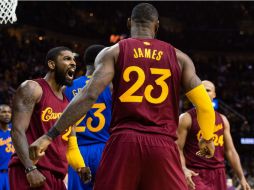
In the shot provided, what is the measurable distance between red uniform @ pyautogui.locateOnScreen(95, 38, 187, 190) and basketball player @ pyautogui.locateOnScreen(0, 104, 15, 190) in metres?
5.38

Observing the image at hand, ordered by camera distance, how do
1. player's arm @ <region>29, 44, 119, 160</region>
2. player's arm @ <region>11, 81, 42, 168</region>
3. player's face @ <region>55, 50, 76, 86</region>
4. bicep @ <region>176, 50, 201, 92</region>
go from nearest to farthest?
player's arm @ <region>29, 44, 119, 160</region> → bicep @ <region>176, 50, 201, 92</region> → player's arm @ <region>11, 81, 42, 168</region> → player's face @ <region>55, 50, 76, 86</region>

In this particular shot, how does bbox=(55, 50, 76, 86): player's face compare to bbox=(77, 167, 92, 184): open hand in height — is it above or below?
above

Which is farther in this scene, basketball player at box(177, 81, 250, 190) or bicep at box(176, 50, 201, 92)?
basketball player at box(177, 81, 250, 190)

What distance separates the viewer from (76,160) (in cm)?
521

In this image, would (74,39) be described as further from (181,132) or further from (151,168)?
(151,168)

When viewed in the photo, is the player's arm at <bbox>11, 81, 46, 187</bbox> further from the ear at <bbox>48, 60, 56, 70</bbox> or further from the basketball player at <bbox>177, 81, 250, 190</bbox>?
the basketball player at <bbox>177, 81, 250, 190</bbox>

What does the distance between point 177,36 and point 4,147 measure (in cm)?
2107

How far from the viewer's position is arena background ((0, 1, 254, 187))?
22812 millimetres

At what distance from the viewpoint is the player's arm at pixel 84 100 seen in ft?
12.5

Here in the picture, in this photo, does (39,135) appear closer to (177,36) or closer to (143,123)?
(143,123)

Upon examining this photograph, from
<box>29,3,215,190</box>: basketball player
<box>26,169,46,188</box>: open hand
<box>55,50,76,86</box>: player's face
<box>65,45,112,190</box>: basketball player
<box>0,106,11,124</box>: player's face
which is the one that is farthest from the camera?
<box>0,106,11,124</box>: player's face

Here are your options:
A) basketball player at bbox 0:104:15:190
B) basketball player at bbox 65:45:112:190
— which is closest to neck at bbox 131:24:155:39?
basketball player at bbox 65:45:112:190

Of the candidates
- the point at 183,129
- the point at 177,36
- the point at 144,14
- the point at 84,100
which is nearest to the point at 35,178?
the point at 84,100

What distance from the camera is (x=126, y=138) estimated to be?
3982 mm
